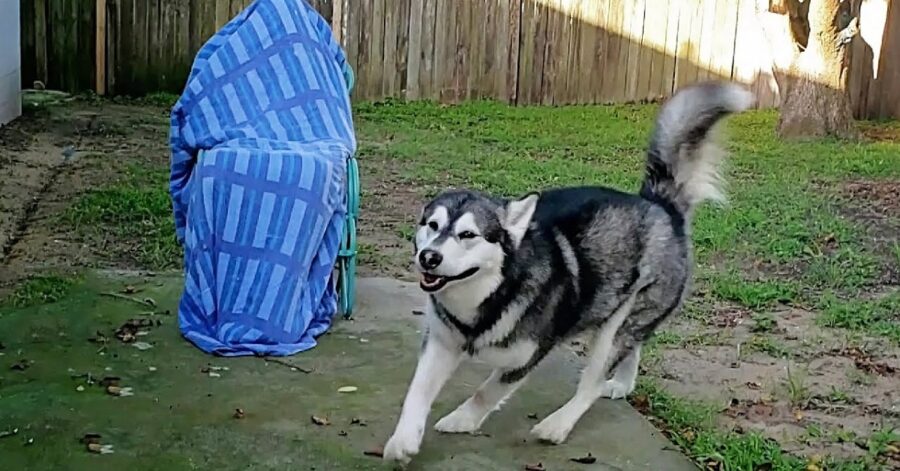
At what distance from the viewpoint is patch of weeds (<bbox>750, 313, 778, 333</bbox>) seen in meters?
5.18

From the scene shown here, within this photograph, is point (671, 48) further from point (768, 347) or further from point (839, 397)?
point (839, 397)

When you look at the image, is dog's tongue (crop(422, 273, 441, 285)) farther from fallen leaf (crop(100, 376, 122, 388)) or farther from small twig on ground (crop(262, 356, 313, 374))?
fallen leaf (crop(100, 376, 122, 388))

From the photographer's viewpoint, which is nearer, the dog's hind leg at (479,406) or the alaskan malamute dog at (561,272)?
the alaskan malamute dog at (561,272)

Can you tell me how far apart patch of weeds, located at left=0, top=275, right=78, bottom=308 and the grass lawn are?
0.05 ft

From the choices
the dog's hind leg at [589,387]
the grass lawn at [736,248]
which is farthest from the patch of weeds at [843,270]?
the dog's hind leg at [589,387]

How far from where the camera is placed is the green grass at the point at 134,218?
Result: 594cm

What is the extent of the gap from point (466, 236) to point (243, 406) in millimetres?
1020

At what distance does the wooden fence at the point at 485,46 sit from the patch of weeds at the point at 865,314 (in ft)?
20.4

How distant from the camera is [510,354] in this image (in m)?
3.65

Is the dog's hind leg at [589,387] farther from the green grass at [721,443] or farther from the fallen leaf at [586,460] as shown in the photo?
the green grass at [721,443]

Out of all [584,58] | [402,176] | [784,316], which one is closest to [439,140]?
[402,176]

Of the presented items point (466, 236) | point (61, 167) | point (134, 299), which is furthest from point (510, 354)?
point (61, 167)

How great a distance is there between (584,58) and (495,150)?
3147mm

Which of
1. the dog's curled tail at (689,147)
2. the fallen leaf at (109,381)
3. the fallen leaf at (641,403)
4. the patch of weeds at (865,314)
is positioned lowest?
the fallen leaf at (641,403)
